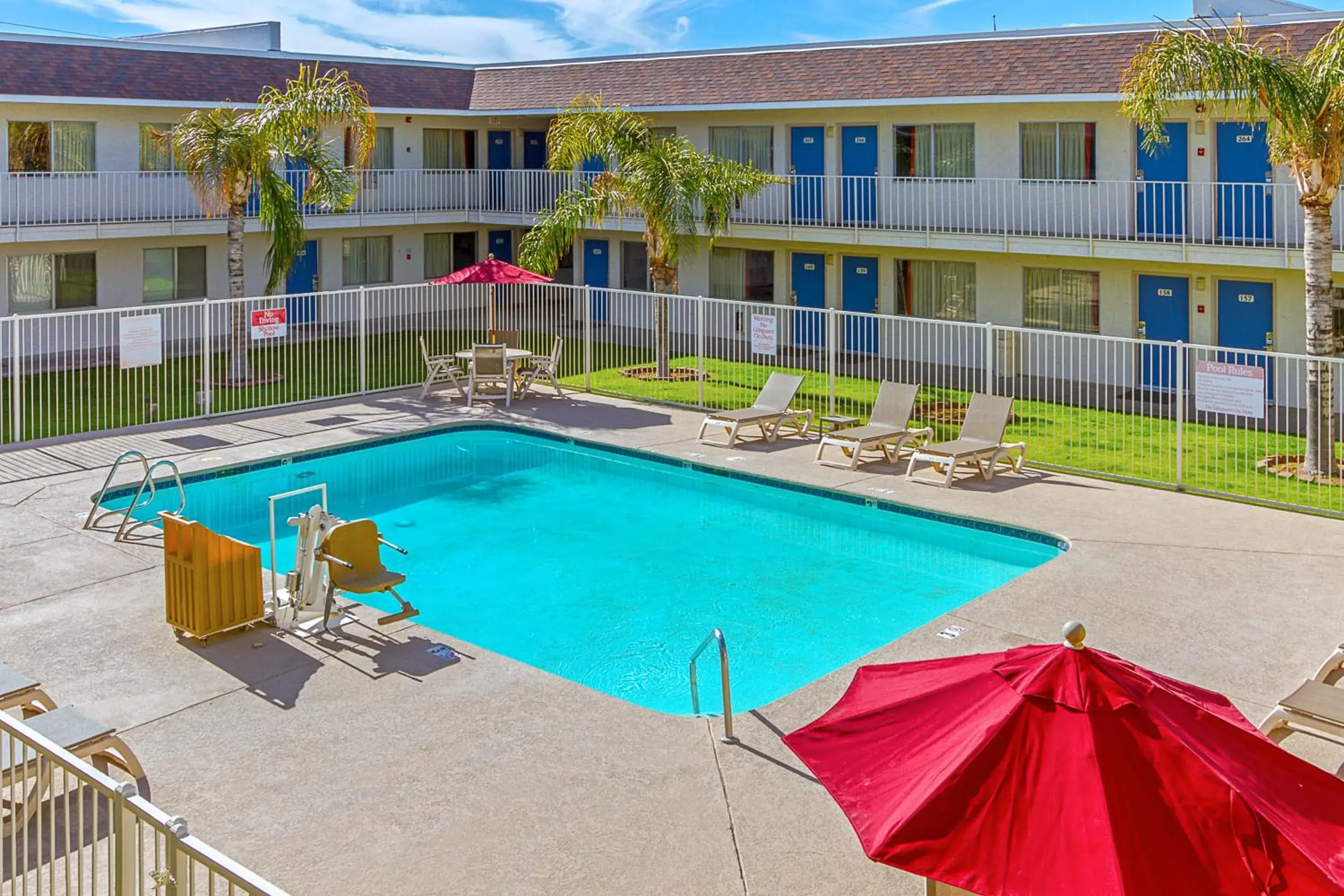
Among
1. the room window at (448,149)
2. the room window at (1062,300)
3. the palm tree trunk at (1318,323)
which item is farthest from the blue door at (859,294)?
the palm tree trunk at (1318,323)

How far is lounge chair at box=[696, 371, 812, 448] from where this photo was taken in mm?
19016

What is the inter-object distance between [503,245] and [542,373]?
12.7 m

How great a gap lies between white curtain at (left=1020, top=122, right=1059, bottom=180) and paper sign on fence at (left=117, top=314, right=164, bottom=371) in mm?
15018

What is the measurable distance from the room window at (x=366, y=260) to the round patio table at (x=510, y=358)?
10996mm

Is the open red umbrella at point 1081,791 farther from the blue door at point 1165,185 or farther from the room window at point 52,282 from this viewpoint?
the room window at point 52,282

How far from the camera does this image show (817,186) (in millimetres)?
27406

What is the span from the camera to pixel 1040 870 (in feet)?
15.9

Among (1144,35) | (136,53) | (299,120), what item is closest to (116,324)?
(136,53)

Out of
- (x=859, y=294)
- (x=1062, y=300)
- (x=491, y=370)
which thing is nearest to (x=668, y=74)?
(x=859, y=294)

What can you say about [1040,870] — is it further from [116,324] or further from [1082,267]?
[116,324]

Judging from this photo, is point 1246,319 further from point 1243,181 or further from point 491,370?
point 491,370

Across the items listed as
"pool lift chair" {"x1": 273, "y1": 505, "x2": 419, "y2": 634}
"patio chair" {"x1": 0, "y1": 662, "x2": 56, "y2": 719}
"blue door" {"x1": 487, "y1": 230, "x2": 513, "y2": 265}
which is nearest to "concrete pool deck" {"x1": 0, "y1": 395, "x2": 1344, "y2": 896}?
"pool lift chair" {"x1": 273, "y1": 505, "x2": 419, "y2": 634}

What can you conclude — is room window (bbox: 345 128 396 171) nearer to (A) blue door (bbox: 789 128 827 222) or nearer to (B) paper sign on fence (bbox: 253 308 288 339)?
(A) blue door (bbox: 789 128 827 222)

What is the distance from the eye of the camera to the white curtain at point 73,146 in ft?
88.2
